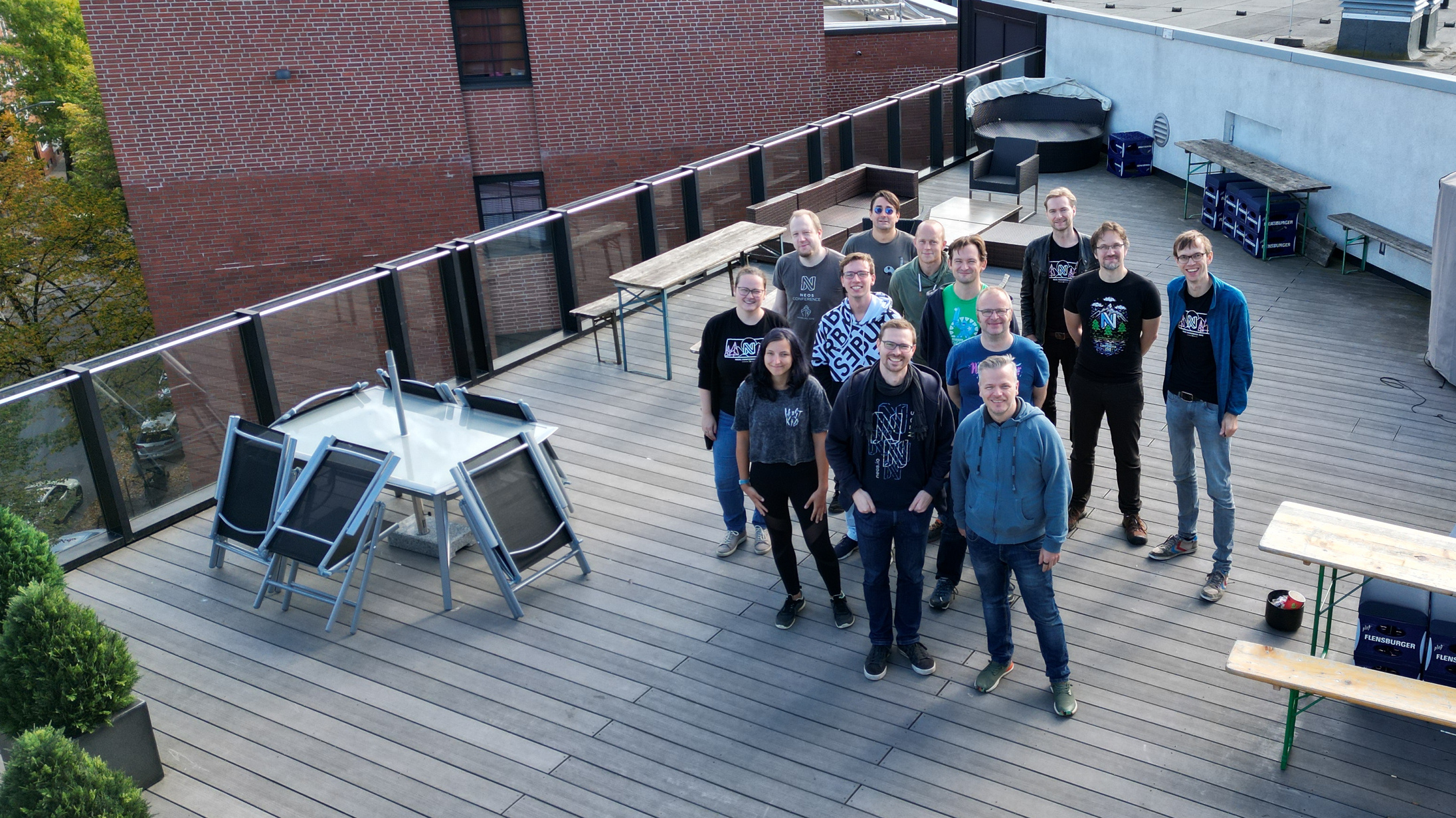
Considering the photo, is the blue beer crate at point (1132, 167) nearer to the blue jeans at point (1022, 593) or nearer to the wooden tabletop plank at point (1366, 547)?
the wooden tabletop plank at point (1366, 547)

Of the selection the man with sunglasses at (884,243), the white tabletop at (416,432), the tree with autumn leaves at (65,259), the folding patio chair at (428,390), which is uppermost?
the man with sunglasses at (884,243)

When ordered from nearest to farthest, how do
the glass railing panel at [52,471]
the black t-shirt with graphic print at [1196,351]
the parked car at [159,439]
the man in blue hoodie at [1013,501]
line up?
the man in blue hoodie at [1013,501] < the black t-shirt with graphic print at [1196,351] < the glass railing panel at [52,471] < the parked car at [159,439]

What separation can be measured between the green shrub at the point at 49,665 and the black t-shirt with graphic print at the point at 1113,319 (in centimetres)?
469

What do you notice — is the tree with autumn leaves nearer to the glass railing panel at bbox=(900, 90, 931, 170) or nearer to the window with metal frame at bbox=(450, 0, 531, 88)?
the window with metal frame at bbox=(450, 0, 531, 88)

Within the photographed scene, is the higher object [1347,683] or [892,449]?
[892,449]

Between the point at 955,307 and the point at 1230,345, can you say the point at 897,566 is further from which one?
the point at 1230,345

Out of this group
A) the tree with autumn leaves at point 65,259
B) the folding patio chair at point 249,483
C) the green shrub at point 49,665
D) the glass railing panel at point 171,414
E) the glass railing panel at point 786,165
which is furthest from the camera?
the tree with autumn leaves at point 65,259

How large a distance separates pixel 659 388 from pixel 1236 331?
4.49 metres

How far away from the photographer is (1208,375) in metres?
5.68

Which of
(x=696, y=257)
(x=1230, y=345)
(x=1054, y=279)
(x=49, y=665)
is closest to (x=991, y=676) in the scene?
(x=1230, y=345)

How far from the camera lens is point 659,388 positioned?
8969mm

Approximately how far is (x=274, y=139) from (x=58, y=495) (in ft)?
48.1

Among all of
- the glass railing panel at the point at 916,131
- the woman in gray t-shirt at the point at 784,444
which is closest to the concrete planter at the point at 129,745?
the woman in gray t-shirt at the point at 784,444

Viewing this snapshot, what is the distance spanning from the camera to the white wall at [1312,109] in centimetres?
1017
